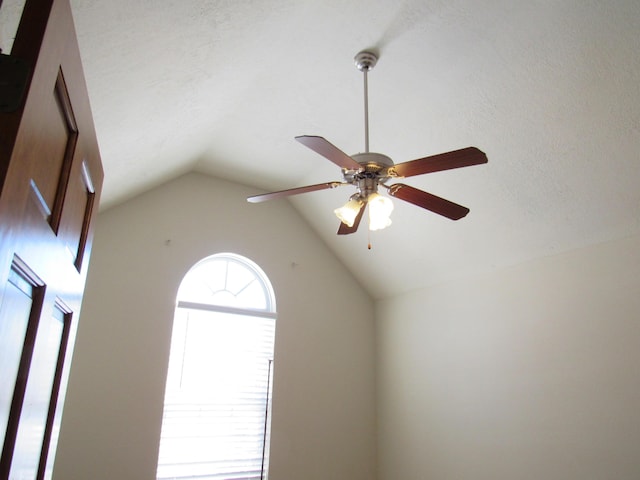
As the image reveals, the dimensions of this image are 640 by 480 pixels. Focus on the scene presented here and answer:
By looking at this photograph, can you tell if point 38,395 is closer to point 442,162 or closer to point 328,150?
point 328,150

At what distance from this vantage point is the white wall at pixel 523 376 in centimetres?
259

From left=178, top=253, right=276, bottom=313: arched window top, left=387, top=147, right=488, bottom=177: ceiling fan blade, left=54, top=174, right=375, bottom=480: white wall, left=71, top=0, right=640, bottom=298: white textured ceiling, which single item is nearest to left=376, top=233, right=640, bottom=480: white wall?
left=71, top=0, right=640, bottom=298: white textured ceiling

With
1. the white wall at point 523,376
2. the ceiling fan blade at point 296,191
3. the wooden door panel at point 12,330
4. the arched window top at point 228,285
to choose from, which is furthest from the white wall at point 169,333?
the wooden door panel at point 12,330

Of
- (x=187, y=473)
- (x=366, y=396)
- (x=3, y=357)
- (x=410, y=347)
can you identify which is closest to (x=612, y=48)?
(x=3, y=357)

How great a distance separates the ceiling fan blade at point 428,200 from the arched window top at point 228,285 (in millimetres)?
2311

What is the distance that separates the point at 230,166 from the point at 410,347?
7.38 ft

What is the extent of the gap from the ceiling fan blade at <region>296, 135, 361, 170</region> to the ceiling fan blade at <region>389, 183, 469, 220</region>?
0.71 ft

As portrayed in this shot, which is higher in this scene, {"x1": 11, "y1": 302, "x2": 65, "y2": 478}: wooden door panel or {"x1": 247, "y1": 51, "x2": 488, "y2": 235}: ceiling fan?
{"x1": 247, "y1": 51, "x2": 488, "y2": 235}: ceiling fan

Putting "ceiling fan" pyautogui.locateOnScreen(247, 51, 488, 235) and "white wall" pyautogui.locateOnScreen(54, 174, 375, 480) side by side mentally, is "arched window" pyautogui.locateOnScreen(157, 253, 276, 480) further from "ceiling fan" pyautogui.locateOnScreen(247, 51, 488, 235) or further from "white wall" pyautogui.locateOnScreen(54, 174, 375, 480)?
"ceiling fan" pyautogui.locateOnScreen(247, 51, 488, 235)

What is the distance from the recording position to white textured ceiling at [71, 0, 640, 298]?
Result: 6.33 feet

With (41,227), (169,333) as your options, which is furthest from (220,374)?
(41,227)

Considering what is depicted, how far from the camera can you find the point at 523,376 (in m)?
3.06

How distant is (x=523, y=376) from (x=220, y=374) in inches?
91.6

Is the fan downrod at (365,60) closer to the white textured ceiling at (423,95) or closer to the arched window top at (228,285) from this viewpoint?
the white textured ceiling at (423,95)
